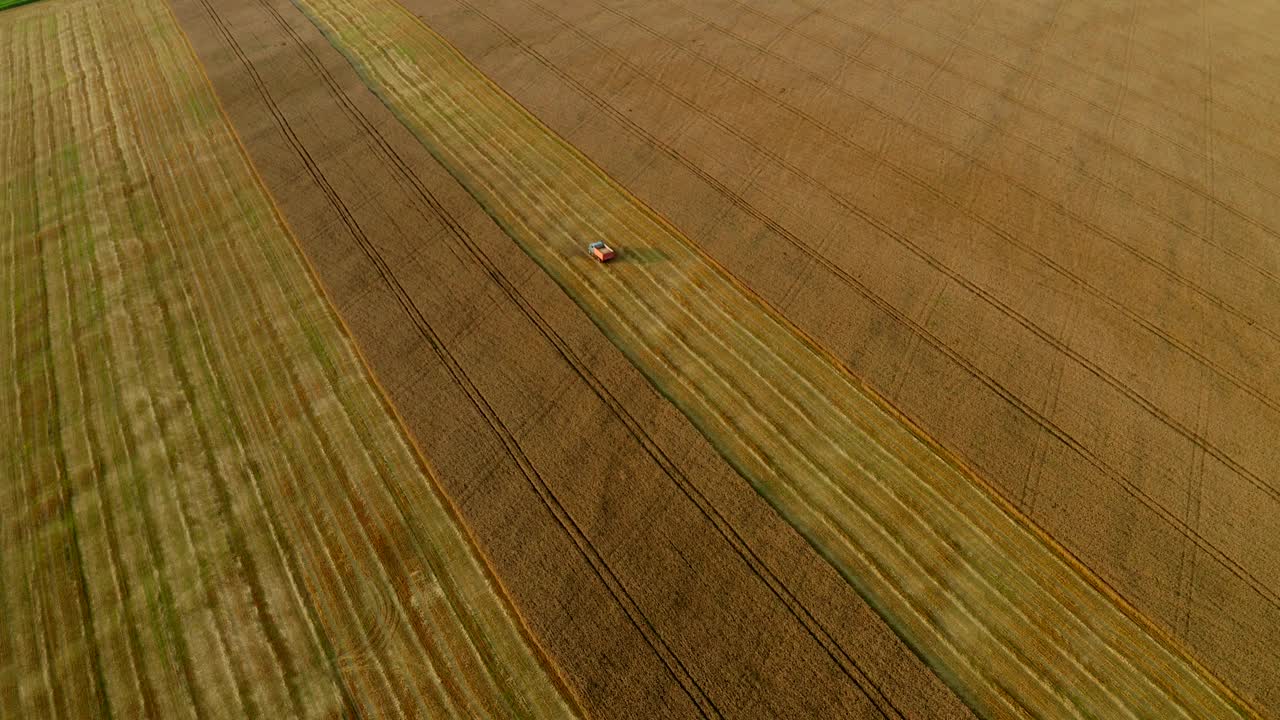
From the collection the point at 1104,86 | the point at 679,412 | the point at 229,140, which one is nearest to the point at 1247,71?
the point at 1104,86

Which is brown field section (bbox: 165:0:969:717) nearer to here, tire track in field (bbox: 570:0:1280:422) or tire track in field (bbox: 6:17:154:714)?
tire track in field (bbox: 6:17:154:714)

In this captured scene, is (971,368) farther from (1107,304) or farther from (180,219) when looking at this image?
(180,219)

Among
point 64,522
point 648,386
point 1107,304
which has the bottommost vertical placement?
point 64,522

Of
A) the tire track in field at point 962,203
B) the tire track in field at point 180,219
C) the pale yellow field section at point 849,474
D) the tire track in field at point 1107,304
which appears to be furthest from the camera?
the tire track in field at point 962,203

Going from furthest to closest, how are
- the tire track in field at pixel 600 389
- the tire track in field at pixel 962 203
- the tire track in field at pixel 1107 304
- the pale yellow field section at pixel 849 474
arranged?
the tire track in field at pixel 962 203, the tire track in field at pixel 1107 304, the tire track in field at pixel 600 389, the pale yellow field section at pixel 849 474

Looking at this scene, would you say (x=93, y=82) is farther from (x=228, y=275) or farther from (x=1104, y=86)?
(x=1104, y=86)

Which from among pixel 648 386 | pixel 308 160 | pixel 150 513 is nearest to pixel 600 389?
pixel 648 386

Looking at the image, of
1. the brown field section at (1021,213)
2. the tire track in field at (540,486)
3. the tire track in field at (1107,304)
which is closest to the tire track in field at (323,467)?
the tire track in field at (540,486)

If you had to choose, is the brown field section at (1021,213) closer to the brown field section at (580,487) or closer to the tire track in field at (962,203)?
the tire track in field at (962,203)
